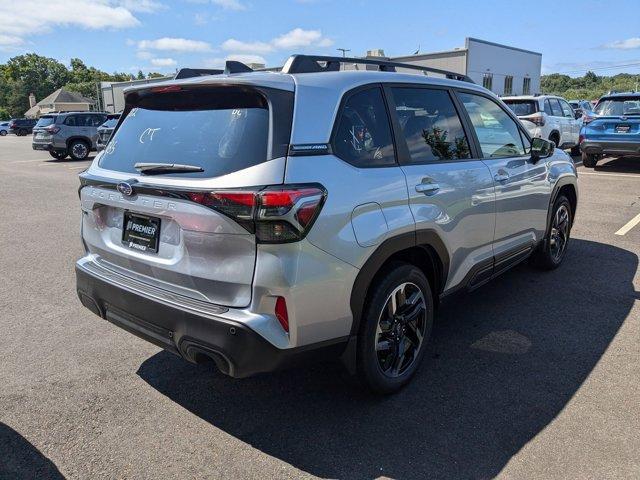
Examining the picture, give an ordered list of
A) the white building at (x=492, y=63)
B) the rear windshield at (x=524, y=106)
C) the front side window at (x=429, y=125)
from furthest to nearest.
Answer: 1. the white building at (x=492, y=63)
2. the rear windshield at (x=524, y=106)
3. the front side window at (x=429, y=125)

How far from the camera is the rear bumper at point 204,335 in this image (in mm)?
2453

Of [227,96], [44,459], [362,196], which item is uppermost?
[227,96]

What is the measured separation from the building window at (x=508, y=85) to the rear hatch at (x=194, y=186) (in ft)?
128

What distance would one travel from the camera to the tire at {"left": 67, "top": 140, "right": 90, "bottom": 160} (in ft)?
68.6

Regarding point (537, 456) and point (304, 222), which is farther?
point (537, 456)

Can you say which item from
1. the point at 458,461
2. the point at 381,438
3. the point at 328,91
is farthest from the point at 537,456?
the point at 328,91

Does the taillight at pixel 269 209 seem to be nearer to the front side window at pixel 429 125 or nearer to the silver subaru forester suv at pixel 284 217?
the silver subaru forester suv at pixel 284 217

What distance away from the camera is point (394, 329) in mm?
3182

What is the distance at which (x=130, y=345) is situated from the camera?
12.9 feet

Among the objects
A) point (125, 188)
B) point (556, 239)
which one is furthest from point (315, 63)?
point (556, 239)

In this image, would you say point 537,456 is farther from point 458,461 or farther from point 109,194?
point 109,194

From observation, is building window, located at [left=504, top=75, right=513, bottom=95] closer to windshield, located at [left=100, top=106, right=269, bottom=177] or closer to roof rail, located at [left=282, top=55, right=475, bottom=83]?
roof rail, located at [left=282, top=55, right=475, bottom=83]

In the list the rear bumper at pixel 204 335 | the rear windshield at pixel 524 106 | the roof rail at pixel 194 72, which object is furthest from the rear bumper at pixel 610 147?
the rear bumper at pixel 204 335

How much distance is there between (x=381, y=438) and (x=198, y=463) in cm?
97
